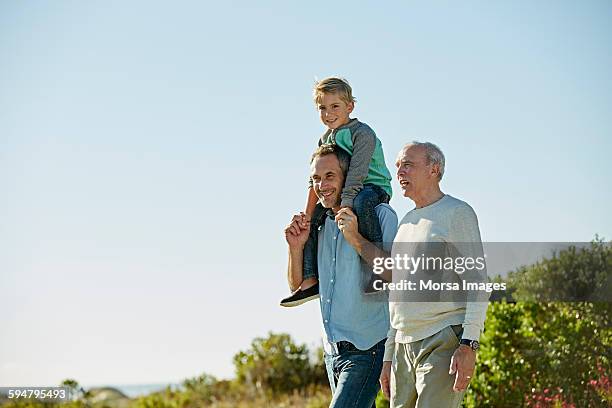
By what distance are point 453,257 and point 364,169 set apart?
0.70m

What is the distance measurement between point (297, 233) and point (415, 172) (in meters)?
0.72

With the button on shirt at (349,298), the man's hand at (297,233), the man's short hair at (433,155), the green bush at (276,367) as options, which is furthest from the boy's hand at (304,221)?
the green bush at (276,367)

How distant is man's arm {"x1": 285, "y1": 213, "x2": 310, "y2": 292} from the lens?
12.5 ft

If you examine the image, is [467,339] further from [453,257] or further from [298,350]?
[298,350]

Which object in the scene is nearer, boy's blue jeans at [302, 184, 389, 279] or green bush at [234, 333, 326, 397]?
boy's blue jeans at [302, 184, 389, 279]

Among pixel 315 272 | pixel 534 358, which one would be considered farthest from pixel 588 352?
pixel 315 272

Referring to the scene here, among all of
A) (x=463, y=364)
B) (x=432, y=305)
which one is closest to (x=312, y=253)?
(x=432, y=305)

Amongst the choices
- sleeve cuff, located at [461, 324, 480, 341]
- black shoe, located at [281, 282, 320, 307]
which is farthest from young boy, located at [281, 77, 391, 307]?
sleeve cuff, located at [461, 324, 480, 341]

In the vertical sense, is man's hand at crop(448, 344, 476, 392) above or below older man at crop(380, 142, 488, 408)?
below

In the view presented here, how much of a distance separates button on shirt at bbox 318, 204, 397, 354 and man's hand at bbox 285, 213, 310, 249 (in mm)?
107

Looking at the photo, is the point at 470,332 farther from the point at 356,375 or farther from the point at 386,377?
the point at 356,375

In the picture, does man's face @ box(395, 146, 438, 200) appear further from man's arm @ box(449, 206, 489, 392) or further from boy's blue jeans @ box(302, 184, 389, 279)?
boy's blue jeans @ box(302, 184, 389, 279)

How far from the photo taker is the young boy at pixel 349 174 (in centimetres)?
367

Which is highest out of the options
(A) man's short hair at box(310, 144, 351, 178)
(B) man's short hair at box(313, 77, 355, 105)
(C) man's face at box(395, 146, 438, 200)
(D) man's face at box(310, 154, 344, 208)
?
(B) man's short hair at box(313, 77, 355, 105)
